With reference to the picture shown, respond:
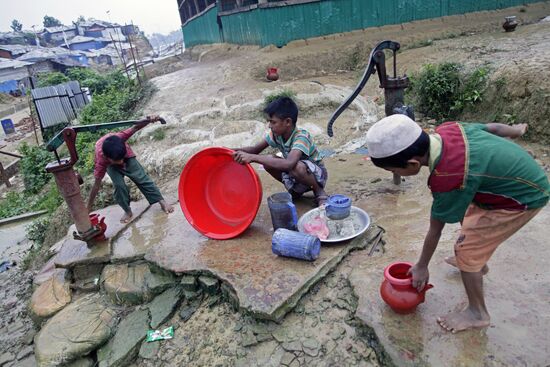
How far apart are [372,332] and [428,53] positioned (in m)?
5.97

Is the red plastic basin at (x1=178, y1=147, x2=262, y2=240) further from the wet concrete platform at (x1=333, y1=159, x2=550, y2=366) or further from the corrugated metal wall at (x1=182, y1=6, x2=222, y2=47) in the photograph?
the corrugated metal wall at (x1=182, y1=6, x2=222, y2=47)

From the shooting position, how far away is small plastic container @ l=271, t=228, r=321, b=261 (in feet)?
8.14

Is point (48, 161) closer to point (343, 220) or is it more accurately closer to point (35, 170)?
point (35, 170)

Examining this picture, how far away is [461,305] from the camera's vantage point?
202 centimetres

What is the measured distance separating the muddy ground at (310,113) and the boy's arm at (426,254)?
0.42 meters

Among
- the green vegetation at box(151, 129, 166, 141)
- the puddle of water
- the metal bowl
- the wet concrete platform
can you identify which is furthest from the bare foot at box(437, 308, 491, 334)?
the green vegetation at box(151, 129, 166, 141)

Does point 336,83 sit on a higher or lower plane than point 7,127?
higher

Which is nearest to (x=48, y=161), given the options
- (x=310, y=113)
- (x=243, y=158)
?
(x=310, y=113)

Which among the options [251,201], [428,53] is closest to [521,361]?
[251,201]

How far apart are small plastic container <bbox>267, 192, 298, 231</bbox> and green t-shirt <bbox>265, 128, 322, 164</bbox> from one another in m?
0.39

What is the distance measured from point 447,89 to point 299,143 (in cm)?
313

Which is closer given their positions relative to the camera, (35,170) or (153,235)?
(153,235)

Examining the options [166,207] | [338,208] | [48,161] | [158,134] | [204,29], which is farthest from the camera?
[204,29]

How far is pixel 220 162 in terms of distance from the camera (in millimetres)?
3293
